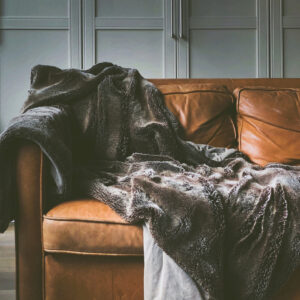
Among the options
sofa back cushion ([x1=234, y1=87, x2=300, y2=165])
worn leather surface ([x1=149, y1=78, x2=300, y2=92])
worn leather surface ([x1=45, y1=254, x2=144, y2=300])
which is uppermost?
worn leather surface ([x1=149, y1=78, x2=300, y2=92])

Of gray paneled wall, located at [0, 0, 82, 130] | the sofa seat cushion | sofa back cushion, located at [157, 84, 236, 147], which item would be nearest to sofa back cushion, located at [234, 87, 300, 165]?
sofa back cushion, located at [157, 84, 236, 147]

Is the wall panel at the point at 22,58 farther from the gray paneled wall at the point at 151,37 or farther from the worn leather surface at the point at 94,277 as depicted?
the worn leather surface at the point at 94,277

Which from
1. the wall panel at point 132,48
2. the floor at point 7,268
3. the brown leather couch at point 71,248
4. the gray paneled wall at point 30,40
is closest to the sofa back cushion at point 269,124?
the brown leather couch at point 71,248

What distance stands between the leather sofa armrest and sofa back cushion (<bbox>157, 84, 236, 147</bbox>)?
29.7 inches

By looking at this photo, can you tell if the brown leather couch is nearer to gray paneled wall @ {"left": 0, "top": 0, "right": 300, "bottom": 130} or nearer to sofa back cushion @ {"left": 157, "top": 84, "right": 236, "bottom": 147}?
sofa back cushion @ {"left": 157, "top": 84, "right": 236, "bottom": 147}

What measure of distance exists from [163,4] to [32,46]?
987 mm

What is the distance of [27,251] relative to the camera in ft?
3.31

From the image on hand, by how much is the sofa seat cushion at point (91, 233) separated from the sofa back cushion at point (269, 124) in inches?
32.2

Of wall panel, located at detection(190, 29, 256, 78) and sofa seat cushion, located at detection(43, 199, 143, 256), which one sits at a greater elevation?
wall panel, located at detection(190, 29, 256, 78)

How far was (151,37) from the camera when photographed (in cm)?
244

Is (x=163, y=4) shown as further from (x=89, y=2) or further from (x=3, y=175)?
(x=3, y=175)

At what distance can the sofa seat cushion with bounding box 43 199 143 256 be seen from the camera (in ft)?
3.07

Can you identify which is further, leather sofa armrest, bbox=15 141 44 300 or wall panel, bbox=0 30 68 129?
wall panel, bbox=0 30 68 129

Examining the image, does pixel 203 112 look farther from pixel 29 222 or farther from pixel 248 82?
pixel 29 222
